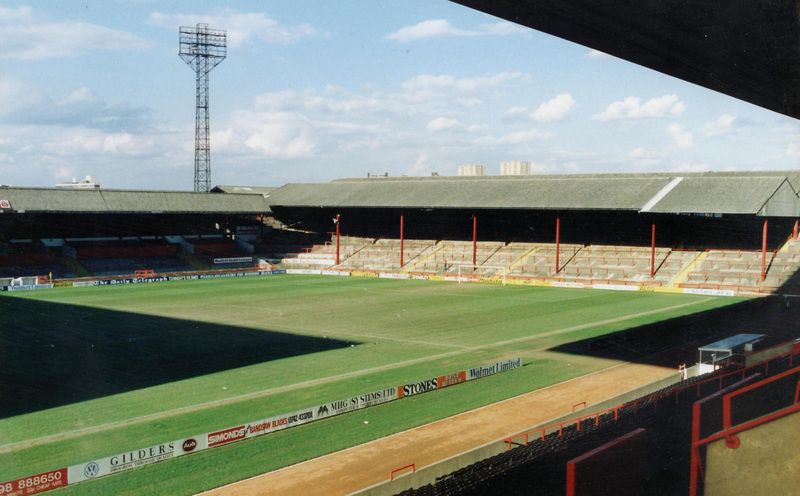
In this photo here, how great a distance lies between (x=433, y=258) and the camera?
69250 millimetres

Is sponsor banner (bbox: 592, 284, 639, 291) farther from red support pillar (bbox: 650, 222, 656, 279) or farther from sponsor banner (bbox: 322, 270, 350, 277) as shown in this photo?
sponsor banner (bbox: 322, 270, 350, 277)

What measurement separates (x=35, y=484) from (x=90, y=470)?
3.65ft

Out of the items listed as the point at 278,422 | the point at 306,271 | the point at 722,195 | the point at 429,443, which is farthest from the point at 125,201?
the point at 429,443

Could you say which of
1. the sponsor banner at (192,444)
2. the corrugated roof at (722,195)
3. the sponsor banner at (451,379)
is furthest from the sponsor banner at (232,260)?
the sponsor banner at (192,444)

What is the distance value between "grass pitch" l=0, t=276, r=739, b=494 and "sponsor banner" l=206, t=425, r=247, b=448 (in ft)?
0.93

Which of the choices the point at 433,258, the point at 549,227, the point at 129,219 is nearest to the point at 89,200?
the point at 129,219

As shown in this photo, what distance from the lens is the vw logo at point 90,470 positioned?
1535 centimetres

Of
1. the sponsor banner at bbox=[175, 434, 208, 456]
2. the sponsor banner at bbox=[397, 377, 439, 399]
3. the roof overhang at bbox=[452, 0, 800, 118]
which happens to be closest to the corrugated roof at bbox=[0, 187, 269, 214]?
the sponsor banner at bbox=[397, 377, 439, 399]

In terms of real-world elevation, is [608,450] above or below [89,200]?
below

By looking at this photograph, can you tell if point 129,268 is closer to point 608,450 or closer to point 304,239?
point 304,239

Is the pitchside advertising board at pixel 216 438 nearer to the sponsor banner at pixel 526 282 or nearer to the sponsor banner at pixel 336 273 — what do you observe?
the sponsor banner at pixel 526 282

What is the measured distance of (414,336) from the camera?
34.2 m

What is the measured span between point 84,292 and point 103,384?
31.4 meters

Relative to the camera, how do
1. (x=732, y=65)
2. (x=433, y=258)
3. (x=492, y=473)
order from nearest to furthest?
(x=492, y=473) → (x=732, y=65) → (x=433, y=258)
